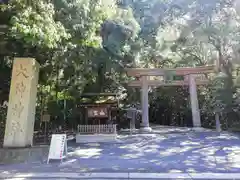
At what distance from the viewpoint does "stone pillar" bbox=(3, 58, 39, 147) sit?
8.77 m

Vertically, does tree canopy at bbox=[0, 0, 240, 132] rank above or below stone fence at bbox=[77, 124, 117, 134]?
above

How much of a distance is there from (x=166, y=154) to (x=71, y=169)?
3613mm

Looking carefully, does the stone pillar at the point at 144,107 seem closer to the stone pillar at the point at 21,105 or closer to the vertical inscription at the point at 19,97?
the stone pillar at the point at 21,105

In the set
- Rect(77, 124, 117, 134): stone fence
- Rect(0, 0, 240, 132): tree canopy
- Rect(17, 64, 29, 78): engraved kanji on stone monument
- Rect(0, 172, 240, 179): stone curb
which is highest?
Rect(0, 0, 240, 132): tree canopy

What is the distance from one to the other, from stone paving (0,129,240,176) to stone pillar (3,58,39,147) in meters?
1.78

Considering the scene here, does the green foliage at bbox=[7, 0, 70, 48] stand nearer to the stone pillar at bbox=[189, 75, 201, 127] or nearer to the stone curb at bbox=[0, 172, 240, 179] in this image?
→ the stone curb at bbox=[0, 172, 240, 179]

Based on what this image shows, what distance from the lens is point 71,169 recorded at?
6.59 meters

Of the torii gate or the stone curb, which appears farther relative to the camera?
the torii gate

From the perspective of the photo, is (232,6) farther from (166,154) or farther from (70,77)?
→ (70,77)

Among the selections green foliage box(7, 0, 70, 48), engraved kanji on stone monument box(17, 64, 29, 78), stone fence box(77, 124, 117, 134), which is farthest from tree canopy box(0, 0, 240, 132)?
stone fence box(77, 124, 117, 134)

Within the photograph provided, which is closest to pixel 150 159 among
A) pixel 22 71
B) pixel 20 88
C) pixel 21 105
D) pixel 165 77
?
pixel 21 105

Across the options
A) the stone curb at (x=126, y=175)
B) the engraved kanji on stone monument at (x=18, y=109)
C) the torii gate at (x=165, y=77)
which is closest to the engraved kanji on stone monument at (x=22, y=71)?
the engraved kanji on stone monument at (x=18, y=109)

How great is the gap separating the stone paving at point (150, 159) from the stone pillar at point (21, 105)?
178 centimetres

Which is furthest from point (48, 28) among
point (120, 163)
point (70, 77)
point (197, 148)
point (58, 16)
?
point (70, 77)
